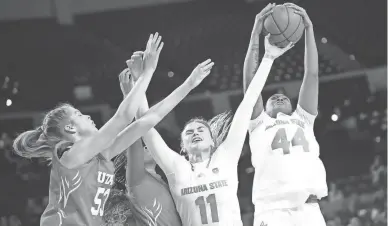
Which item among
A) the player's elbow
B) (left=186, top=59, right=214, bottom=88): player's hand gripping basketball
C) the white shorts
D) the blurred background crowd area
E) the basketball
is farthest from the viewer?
the blurred background crowd area

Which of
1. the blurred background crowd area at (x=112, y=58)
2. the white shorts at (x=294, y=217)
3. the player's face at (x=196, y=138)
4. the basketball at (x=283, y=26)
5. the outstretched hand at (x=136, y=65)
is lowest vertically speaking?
the white shorts at (x=294, y=217)

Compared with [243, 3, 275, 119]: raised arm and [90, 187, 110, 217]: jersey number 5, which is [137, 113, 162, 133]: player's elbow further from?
[243, 3, 275, 119]: raised arm

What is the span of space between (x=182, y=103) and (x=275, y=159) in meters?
2.89

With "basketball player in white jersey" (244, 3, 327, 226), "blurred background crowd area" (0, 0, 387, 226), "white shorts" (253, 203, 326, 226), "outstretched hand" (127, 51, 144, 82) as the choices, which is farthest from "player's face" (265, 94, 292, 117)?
"blurred background crowd area" (0, 0, 387, 226)

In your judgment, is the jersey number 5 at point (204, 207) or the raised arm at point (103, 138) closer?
the raised arm at point (103, 138)

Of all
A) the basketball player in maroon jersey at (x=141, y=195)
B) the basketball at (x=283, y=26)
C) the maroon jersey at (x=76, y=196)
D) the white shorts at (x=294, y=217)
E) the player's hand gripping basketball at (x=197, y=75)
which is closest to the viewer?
the maroon jersey at (x=76, y=196)

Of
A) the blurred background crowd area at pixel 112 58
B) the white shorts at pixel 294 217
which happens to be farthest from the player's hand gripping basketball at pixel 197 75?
the blurred background crowd area at pixel 112 58

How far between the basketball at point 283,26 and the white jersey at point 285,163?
1.51ft

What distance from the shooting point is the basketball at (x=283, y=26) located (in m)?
3.33

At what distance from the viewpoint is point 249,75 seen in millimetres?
3410

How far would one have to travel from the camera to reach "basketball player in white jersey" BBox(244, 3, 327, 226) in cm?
324

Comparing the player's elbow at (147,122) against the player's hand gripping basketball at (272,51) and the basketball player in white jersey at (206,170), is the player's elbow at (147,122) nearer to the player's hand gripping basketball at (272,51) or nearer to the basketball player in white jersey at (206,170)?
the basketball player in white jersey at (206,170)

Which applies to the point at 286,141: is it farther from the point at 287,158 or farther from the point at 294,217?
the point at 294,217

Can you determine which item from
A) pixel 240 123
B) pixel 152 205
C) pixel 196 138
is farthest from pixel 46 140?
pixel 240 123
